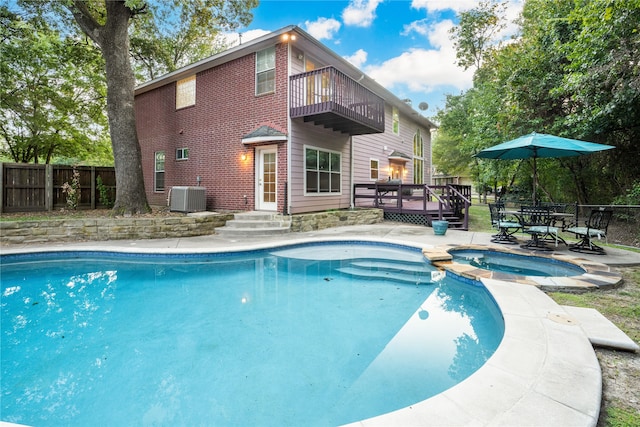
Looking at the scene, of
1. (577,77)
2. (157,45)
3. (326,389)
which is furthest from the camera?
(157,45)

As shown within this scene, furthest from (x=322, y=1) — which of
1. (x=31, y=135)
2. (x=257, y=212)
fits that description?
(x=31, y=135)

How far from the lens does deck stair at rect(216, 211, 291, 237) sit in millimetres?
8461

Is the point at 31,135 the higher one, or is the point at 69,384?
the point at 31,135

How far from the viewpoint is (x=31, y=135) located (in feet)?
46.6

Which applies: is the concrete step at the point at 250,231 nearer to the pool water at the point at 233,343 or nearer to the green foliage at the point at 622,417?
the pool water at the point at 233,343

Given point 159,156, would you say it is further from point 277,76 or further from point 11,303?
point 11,303

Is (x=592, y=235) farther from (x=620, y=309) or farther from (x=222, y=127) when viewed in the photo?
(x=222, y=127)

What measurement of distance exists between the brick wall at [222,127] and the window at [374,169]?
214 inches

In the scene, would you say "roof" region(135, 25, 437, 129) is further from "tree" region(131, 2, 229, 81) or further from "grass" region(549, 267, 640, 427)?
"grass" region(549, 267, 640, 427)

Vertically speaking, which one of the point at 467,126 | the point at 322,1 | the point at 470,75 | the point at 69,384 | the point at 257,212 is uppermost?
the point at 322,1

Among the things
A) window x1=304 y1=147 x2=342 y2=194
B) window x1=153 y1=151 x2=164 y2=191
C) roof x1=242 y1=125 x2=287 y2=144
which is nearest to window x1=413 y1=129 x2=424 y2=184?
window x1=304 y1=147 x2=342 y2=194

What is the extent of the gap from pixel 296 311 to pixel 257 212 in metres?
6.06

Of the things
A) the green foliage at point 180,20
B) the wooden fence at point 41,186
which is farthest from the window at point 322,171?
the wooden fence at point 41,186

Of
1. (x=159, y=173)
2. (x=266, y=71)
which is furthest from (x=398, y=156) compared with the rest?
(x=159, y=173)
